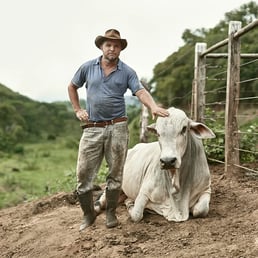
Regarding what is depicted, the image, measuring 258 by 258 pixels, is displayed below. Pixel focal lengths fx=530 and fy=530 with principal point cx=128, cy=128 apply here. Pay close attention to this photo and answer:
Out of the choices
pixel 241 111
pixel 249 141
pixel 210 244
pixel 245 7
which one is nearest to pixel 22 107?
pixel 245 7

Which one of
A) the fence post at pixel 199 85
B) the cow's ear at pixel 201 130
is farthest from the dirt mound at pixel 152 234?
the fence post at pixel 199 85

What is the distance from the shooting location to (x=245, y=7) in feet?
77.2

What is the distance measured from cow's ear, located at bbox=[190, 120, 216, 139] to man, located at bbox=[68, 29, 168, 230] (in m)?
0.59

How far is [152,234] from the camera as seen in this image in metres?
4.48

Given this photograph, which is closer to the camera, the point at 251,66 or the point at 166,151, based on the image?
the point at 166,151

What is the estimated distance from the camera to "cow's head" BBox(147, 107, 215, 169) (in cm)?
442

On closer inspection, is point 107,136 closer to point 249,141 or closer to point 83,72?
point 83,72

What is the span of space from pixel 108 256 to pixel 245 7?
21082 mm

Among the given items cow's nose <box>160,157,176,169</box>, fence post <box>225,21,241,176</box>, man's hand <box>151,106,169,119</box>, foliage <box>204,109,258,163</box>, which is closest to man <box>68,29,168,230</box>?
man's hand <box>151,106,169,119</box>

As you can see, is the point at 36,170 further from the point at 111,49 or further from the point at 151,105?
the point at 151,105

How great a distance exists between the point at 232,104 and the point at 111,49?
2225 millimetres

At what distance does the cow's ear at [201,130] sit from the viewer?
16.0 ft

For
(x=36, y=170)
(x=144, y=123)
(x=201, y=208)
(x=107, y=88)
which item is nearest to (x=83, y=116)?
(x=107, y=88)

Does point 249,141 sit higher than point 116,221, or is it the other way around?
point 249,141
